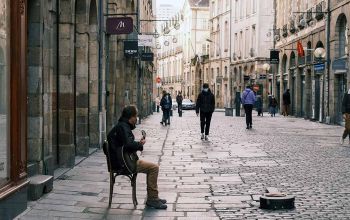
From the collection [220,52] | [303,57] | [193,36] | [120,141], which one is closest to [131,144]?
[120,141]

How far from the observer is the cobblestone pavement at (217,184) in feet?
27.8

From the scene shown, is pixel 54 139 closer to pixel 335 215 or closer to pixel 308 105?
pixel 335 215

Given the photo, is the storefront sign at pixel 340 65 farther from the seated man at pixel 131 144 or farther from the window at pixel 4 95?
the window at pixel 4 95

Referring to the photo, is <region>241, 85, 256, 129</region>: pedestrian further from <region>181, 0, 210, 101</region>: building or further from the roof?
the roof

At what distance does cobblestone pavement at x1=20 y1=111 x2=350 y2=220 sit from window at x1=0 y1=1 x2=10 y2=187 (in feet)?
2.34

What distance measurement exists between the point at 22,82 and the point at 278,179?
5.21 metres

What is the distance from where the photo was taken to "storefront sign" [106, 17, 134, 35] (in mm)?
18406

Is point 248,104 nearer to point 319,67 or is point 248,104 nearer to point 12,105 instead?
point 319,67

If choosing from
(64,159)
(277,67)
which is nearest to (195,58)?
(277,67)

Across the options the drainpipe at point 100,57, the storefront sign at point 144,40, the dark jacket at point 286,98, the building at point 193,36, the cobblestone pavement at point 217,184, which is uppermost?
the building at point 193,36

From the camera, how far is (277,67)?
170ft

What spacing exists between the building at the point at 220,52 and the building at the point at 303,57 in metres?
24.1

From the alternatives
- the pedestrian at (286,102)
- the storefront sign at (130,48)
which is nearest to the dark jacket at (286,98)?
the pedestrian at (286,102)

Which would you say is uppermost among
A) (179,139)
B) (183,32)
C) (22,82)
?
(183,32)
